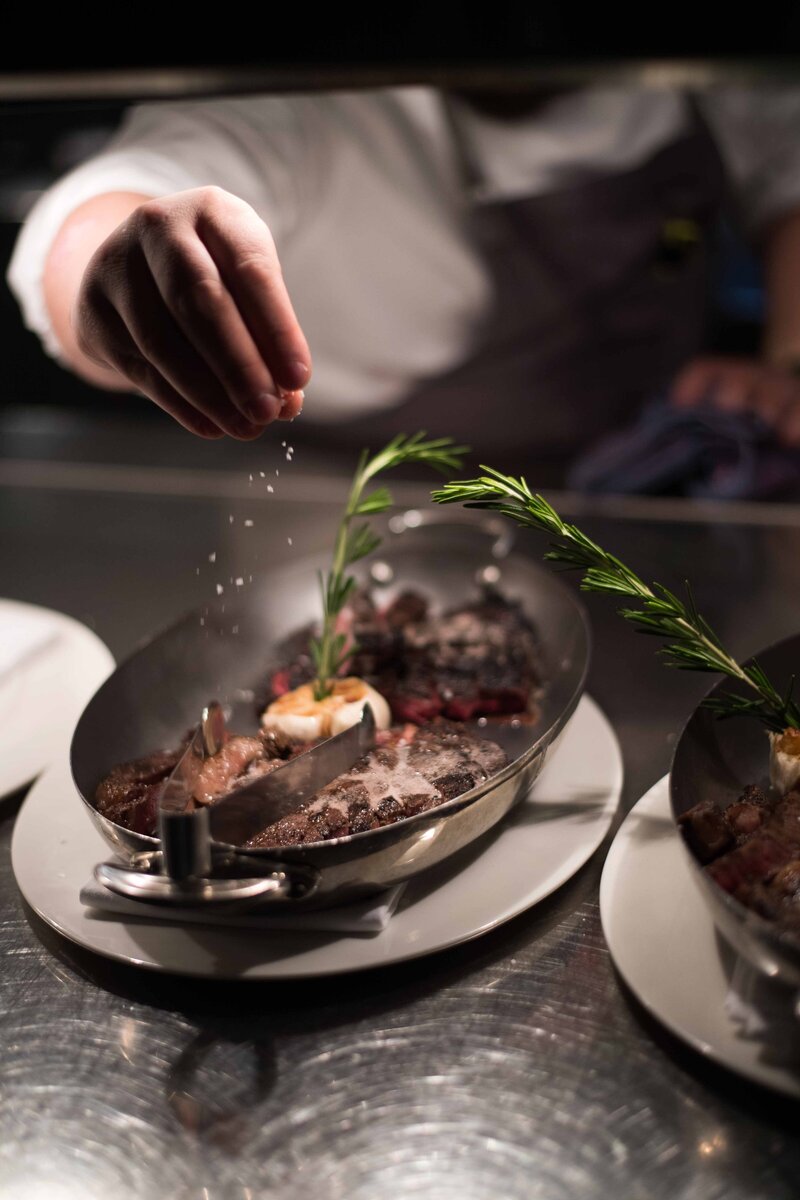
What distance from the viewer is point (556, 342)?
198 centimetres

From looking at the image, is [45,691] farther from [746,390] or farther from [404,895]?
[746,390]

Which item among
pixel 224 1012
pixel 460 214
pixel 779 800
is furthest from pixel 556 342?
pixel 224 1012

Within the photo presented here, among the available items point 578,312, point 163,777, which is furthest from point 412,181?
point 163,777

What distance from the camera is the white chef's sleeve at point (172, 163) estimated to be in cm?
106

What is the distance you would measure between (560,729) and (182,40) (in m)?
0.66

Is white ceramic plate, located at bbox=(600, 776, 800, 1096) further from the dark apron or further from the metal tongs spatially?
the dark apron

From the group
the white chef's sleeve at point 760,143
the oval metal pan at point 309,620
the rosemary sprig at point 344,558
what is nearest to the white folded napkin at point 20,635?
the oval metal pan at point 309,620

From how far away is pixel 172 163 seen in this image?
1.11 m

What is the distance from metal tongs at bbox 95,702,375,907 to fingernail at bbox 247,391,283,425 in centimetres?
27

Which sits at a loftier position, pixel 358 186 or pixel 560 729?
pixel 358 186

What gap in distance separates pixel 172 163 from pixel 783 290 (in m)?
1.24

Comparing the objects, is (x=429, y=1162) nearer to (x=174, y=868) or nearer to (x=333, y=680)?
(x=174, y=868)

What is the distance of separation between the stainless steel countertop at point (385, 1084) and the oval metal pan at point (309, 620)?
0.10m

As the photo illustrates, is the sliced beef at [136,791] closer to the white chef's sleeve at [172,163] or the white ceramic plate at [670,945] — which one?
the white ceramic plate at [670,945]
